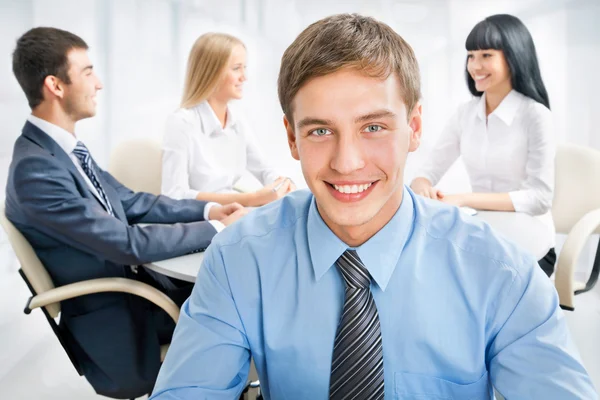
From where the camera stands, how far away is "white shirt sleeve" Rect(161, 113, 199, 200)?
2.84 metres

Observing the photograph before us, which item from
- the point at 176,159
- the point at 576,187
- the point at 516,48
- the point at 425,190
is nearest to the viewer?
the point at 425,190

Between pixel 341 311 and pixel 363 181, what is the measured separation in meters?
0.26

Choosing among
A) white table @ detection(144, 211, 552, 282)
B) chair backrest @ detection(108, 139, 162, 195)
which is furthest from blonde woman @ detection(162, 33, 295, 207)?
white table @ detection(144, 211, 552, 282)

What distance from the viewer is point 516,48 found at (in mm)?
2561

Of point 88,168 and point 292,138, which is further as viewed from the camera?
point 88,168

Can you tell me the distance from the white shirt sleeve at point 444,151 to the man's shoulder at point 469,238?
1.80 m

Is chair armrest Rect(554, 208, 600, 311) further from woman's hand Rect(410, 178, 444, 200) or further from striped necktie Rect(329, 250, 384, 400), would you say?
striped necktie Rect(329, 250, 384, 400)

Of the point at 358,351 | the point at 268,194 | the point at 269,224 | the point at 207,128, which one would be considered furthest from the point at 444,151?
the point at 358,351

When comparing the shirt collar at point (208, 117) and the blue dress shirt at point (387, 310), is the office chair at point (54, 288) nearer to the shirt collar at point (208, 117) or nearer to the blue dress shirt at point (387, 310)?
the blue dress shirt at point (387, 310)

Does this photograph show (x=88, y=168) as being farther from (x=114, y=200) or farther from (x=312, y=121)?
(x=312, y=121)

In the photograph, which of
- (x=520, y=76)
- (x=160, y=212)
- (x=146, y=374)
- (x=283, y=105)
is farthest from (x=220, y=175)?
(x=283, y=105)

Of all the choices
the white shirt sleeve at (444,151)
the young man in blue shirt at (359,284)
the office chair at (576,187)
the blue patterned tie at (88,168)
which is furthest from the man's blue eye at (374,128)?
the white shirt sleeve at (444,151)

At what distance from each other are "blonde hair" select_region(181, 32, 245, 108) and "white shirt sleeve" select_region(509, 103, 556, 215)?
147 centimetres

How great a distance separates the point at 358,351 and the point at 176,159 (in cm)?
197
